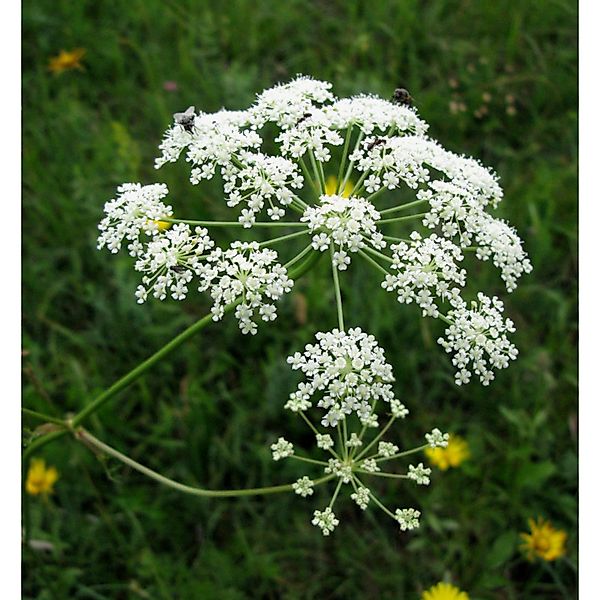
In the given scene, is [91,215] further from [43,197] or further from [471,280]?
[471,280]

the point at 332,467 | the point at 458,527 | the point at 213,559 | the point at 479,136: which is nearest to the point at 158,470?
the point at 213,559

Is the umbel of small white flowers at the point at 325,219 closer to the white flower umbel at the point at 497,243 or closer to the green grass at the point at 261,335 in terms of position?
the white flower umbel at the point at 497,243

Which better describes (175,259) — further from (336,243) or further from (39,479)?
(39,479)

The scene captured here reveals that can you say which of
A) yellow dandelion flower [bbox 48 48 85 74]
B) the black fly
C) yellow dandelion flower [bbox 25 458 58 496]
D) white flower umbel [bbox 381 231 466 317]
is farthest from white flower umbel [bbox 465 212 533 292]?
yellow dandelion flower [bbox 48 48 85 74]

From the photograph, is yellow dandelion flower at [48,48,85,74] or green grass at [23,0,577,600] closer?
green grass at [23,0,577,600]

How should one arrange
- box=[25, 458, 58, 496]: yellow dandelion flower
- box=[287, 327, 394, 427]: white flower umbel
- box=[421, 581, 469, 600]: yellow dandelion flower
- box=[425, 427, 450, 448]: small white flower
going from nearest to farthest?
box=[287, 327, 394, 427]: white flower umbel
box=[425, 427, 450, 448]: small white flower
box=[421, 581, 469, 600]: yellow dandelion flower
box=[25, 458, 58, 496]: yellow dandelion flower

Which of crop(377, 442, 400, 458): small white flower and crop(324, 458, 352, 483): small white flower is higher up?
crop(377, 442, 400, 458): small white flower

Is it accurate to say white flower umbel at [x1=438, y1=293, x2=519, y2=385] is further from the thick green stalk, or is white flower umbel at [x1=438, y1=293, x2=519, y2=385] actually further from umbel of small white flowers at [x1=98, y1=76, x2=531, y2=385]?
the thick green stalk

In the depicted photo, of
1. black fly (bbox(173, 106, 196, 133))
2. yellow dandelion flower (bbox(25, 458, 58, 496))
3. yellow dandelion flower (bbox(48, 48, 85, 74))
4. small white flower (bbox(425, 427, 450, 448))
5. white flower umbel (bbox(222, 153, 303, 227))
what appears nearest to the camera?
small white flower (bbox(425, 427, 450, 448))

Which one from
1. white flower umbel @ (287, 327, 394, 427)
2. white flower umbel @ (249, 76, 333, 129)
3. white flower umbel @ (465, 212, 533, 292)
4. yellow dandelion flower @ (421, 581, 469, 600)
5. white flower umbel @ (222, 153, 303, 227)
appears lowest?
yellow dandelion flower @ (421, 581, 469, 600)
